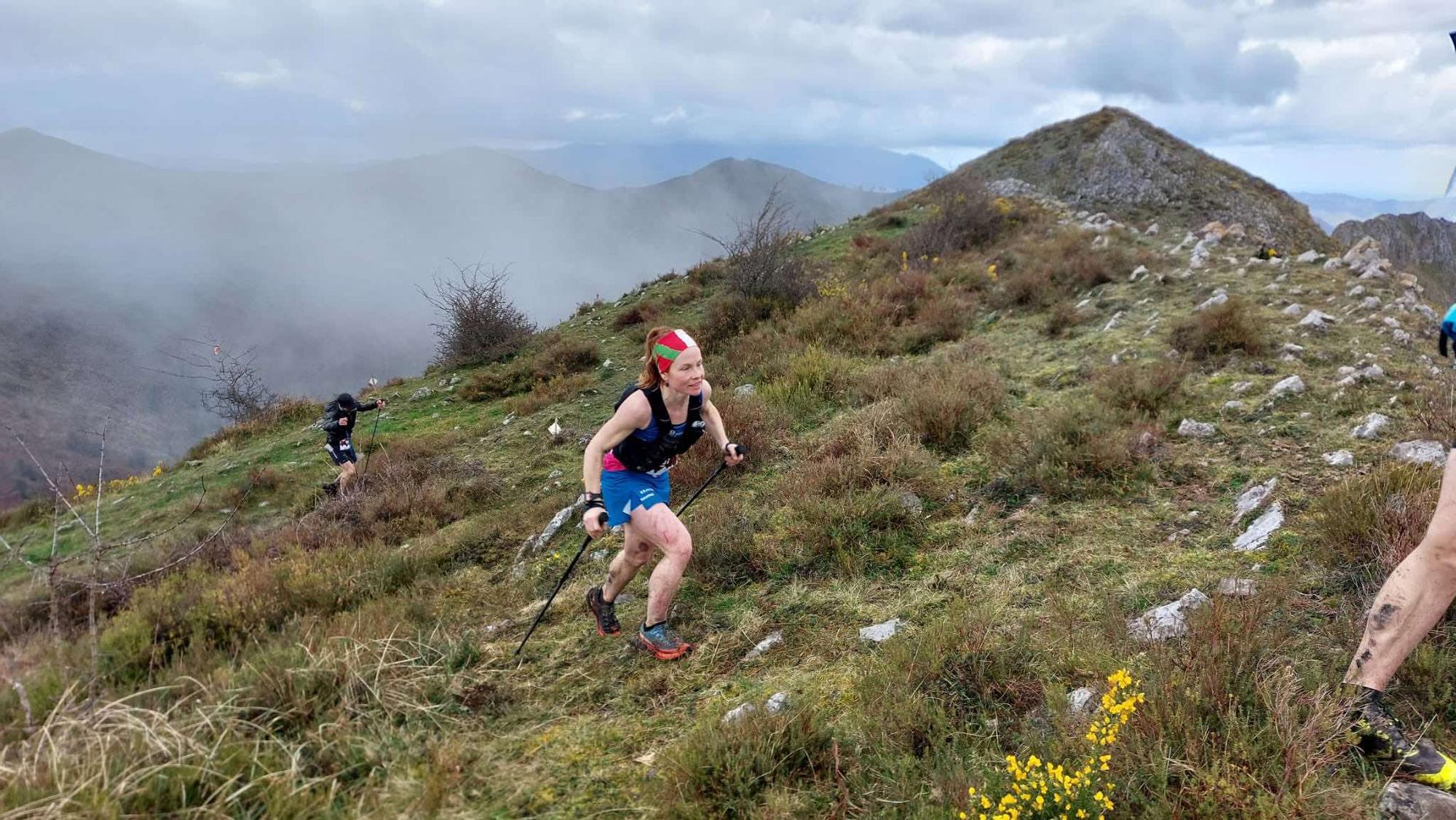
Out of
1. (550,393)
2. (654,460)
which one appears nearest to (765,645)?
(654,460)

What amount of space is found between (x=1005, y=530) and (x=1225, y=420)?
7.80ft

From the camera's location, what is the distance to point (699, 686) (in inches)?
135

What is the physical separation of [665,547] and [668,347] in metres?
1.07

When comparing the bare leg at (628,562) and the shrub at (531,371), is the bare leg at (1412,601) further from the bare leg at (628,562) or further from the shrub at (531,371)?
the shrub at (531,371)

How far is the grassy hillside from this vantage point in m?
2.45

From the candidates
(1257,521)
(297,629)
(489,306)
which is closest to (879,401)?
(1257,521)

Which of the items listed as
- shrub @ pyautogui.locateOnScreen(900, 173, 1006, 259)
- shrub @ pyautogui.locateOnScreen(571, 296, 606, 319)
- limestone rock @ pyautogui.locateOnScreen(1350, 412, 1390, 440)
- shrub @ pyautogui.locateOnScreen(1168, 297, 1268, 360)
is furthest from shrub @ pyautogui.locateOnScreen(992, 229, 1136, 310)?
shrub @ pyautogui.locateOnScreen(571, 296, 606, 319)

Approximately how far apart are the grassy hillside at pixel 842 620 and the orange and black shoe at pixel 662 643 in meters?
0.12

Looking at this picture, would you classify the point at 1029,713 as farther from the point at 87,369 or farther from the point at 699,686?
the point at 87,369

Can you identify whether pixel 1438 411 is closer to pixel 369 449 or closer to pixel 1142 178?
pixel 369 449

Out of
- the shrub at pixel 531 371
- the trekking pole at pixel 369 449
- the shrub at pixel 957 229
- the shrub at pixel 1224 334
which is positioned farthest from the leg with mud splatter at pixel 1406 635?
the shrub at pixel 957 229

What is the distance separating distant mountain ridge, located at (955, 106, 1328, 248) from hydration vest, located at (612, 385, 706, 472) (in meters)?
21.5

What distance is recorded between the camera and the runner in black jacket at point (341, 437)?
28.4 ft

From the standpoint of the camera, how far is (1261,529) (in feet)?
12.5
